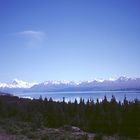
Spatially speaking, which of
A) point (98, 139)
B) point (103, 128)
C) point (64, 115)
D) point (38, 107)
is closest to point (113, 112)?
point (103, 128)

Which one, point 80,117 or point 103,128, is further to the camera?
point 80,117

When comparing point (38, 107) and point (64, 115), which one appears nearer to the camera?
point (64, 115)

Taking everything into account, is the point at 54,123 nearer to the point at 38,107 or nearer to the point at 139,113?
the point at 38,107

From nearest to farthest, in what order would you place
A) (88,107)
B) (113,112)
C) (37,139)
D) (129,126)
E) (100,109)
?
1. (37,139)
2. (129,126)
3. (113,112)
4. (100,109)
5. (88,107)

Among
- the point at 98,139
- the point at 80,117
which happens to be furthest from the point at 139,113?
the point at 98,139

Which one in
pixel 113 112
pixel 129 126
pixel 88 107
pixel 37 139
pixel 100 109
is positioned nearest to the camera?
pixel 37 139

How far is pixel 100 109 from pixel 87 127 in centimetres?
743

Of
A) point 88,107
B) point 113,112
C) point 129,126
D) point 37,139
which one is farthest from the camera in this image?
point 88,107

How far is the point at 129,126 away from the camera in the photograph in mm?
→ 45000

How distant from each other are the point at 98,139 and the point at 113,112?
2930 cm

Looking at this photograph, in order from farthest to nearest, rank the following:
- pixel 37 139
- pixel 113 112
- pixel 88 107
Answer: pixel 88 107, pixel 113 112, pixel 37 139

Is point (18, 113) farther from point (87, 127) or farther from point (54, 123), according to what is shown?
point (87, 127)

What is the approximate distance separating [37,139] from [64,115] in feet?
106

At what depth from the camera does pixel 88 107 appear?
59062 millimetres
